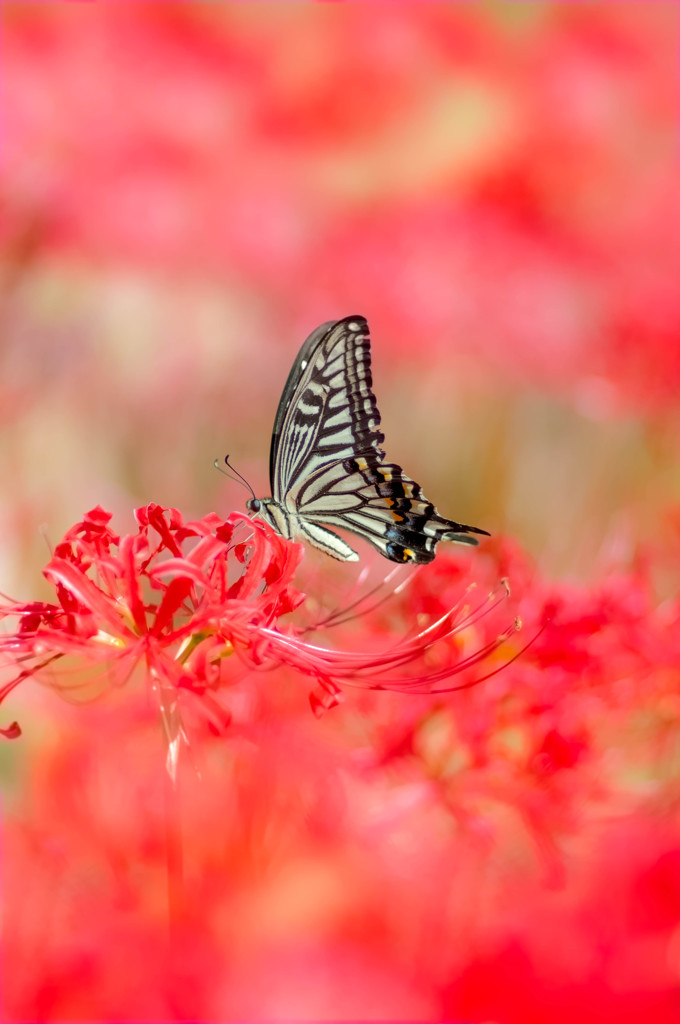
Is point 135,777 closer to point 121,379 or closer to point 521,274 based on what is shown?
point 121,379

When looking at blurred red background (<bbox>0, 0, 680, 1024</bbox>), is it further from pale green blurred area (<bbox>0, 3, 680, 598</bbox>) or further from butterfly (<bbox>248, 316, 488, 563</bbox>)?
butterfly (<bbox>248, 316, 488, 563</bbox>)

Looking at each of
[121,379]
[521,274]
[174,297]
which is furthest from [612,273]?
[121,379]

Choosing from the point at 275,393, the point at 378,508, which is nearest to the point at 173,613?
the point at 378,508

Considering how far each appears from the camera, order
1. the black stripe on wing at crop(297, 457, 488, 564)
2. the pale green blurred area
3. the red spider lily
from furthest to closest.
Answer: the pale green blurred area < the black stripe on wing at crop(297, 457, 488, 564) < the red spider lily

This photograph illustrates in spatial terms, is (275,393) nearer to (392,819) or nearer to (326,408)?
(326,408)

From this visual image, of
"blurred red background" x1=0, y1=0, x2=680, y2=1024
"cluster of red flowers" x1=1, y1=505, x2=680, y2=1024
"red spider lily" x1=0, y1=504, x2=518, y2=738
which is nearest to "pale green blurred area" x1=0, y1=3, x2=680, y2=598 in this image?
"blurred red background" x1=0, y1=0, x2=680, y2=1024

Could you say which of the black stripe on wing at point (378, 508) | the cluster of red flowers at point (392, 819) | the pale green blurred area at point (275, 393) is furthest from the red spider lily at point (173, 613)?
the pale green blurred area at point (275, 393)

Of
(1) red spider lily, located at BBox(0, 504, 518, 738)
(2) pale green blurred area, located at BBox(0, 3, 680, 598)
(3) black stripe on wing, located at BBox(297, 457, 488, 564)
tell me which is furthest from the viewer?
(2) pale green blurred area, located at BBox(0, 3, 680, 598)

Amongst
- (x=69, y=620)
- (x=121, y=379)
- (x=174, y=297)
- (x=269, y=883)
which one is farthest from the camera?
(x=174, y=297)
